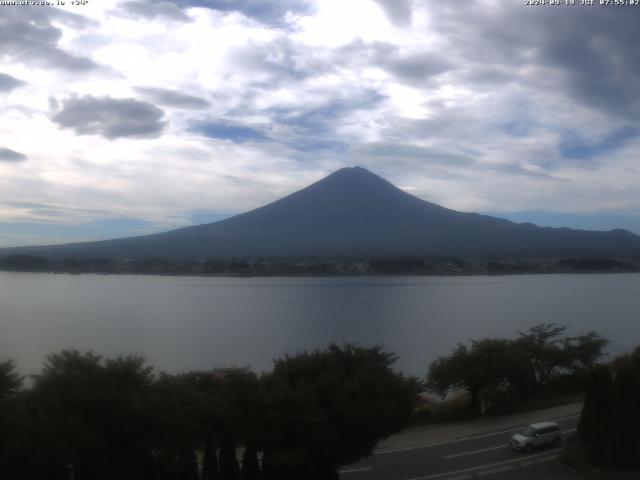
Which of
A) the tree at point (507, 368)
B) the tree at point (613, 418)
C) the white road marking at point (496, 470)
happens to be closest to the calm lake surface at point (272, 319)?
the tree at point (507, 368)

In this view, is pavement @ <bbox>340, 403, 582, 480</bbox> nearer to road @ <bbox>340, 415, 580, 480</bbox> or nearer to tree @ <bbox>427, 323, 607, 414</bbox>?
road @ <bbox>340, 415, 580, 480</bbox>

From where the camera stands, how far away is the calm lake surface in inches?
973

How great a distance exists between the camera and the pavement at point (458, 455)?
9.13m

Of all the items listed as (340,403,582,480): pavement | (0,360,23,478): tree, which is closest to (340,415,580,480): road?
(340,403,582,480): pavement

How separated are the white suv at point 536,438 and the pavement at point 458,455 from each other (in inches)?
3.9

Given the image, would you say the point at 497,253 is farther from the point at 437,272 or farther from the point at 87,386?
the point at 87,386

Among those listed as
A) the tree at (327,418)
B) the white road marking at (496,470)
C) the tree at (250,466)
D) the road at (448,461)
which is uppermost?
the tree at (327,418)

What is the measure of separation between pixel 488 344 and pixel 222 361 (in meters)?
9.78

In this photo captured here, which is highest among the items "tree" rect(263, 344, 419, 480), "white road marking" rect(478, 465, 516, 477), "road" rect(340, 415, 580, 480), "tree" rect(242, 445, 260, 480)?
"tree" rect(263, 344, 419, 480)

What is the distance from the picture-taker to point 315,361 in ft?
29.8

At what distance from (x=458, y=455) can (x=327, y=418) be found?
2.94 m

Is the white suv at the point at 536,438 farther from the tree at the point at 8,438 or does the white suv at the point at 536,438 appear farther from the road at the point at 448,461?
the tree at the point at 8,438

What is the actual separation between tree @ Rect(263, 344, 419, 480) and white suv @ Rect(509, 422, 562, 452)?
2357mm

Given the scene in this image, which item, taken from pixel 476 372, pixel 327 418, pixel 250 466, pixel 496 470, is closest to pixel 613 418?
pixel 496 470
